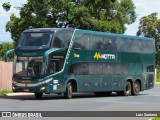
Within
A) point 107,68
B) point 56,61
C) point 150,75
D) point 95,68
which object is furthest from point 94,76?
point 150,75

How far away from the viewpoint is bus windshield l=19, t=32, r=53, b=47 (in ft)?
80.9

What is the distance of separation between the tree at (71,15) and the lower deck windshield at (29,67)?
84.5 feet

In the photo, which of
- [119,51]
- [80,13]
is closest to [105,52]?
[119,51]

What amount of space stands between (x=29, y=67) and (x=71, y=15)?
2780cm

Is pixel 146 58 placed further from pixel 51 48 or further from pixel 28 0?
pixel 28 0

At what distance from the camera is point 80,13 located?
166ft

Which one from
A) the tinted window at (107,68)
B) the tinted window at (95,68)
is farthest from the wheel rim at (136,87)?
the tinted window at (95,68)

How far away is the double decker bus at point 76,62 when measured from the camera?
2458 cm

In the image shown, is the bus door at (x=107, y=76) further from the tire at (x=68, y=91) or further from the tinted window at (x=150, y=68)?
the tinted window at (x=150, y=68)

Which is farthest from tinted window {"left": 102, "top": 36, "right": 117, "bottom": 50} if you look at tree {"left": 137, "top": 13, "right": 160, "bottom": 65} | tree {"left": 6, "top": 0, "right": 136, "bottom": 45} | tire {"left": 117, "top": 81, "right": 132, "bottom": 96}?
tree {"left": 137, "top": 13, "right": 160, "bottom": 65}

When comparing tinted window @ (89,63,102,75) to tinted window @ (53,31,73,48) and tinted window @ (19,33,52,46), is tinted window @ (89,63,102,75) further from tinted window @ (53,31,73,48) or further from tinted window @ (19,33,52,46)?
tinted window @ (19,33,52,46)

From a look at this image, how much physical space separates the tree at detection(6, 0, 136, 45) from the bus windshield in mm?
25204

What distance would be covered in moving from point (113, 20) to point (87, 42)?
28.3 m

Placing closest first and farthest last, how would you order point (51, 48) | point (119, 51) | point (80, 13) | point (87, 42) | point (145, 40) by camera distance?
point (51, 48)
point (87, 42)
point (119, 51)
point (145, 40)
point (80, 13)
